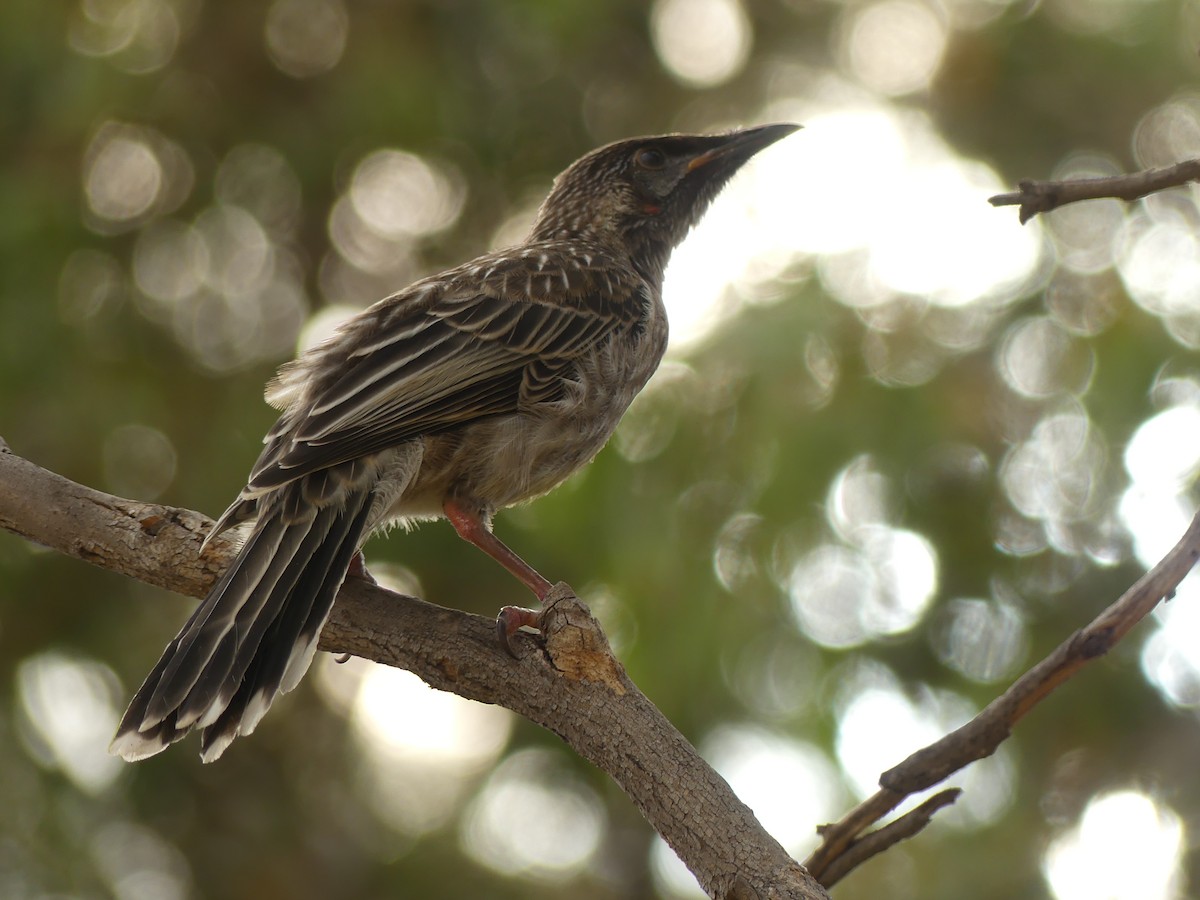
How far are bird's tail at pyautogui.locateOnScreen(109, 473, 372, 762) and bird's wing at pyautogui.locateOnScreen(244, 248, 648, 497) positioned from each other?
7.1 inches

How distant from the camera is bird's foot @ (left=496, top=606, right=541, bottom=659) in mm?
3053

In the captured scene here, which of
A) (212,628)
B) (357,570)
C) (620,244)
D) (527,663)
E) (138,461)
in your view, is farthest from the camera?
(138,461)

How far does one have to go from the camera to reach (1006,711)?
2.67m

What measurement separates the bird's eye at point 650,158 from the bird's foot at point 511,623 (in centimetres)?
273

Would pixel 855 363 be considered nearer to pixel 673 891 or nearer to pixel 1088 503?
pixel 1088 503

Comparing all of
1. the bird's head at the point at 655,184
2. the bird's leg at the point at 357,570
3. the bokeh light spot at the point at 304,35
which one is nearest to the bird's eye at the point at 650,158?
the bird's head at the point at 655,184

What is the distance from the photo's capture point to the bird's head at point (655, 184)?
5.30m

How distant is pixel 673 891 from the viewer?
24.5ft

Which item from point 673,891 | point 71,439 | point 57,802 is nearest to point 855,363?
point 673,891

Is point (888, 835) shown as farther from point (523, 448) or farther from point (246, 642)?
point (523, 448)

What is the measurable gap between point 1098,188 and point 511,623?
159 centimetres

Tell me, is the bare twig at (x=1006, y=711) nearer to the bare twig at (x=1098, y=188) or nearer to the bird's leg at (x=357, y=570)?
the bare twig at (x=1098, y=188)

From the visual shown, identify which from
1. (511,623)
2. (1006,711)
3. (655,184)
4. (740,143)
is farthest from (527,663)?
(740,143)

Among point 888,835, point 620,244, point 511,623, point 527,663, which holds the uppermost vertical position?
point 620,244
